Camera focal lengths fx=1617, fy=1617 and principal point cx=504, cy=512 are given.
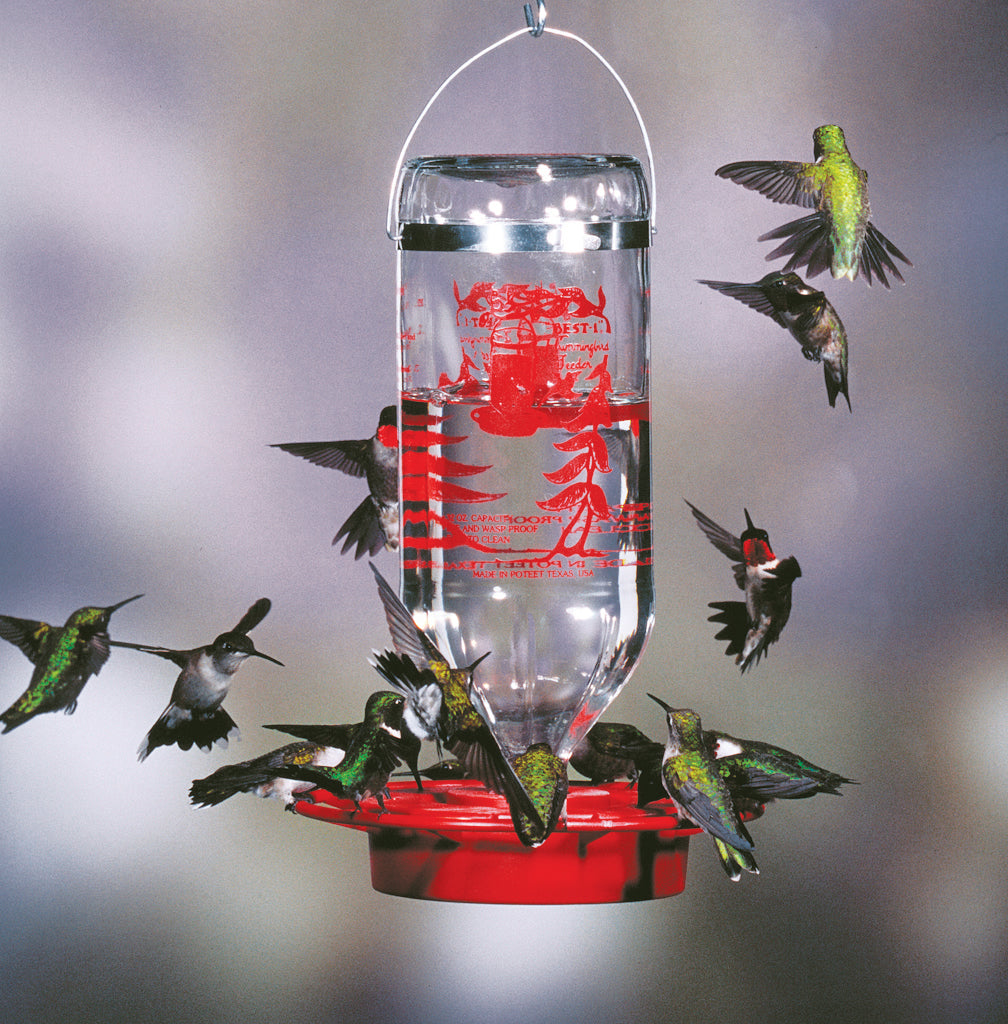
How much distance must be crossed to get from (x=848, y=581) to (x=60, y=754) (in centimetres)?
99

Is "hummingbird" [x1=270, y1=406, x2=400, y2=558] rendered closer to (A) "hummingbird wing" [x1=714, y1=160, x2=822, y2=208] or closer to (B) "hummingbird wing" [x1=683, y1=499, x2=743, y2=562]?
(B) "hummingbird wing" [x1=683, y1=499, x2=743, y2=562]

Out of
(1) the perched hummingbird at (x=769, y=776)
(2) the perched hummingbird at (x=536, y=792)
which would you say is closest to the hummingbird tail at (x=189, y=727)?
(2) the perched hummingbird at (x=536, y=792)

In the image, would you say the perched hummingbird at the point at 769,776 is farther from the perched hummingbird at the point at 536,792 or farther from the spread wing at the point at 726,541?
the spread wing at the point at 726,541

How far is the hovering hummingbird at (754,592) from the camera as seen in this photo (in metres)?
1.52

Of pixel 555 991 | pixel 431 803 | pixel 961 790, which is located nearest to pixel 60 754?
pixel 555 991

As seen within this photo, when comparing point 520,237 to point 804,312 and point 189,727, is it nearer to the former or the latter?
point 804,312

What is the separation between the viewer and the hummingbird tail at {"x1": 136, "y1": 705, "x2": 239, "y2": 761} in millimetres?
1455

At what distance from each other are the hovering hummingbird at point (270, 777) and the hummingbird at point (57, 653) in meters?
0.24

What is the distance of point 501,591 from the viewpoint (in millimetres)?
1318

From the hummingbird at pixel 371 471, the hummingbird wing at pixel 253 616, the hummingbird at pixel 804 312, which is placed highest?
the hummingbird at pixel 804 312

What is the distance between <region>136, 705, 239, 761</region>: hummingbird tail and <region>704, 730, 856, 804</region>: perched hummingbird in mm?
465

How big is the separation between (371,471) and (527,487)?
A: 29 cm

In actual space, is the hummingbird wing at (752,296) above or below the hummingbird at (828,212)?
below

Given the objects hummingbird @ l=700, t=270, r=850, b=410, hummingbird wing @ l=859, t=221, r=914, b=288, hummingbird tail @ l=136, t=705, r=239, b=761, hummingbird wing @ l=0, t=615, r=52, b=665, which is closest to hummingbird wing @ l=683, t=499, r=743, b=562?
hummingbird @ l=700, t=270, r=850, b=410
